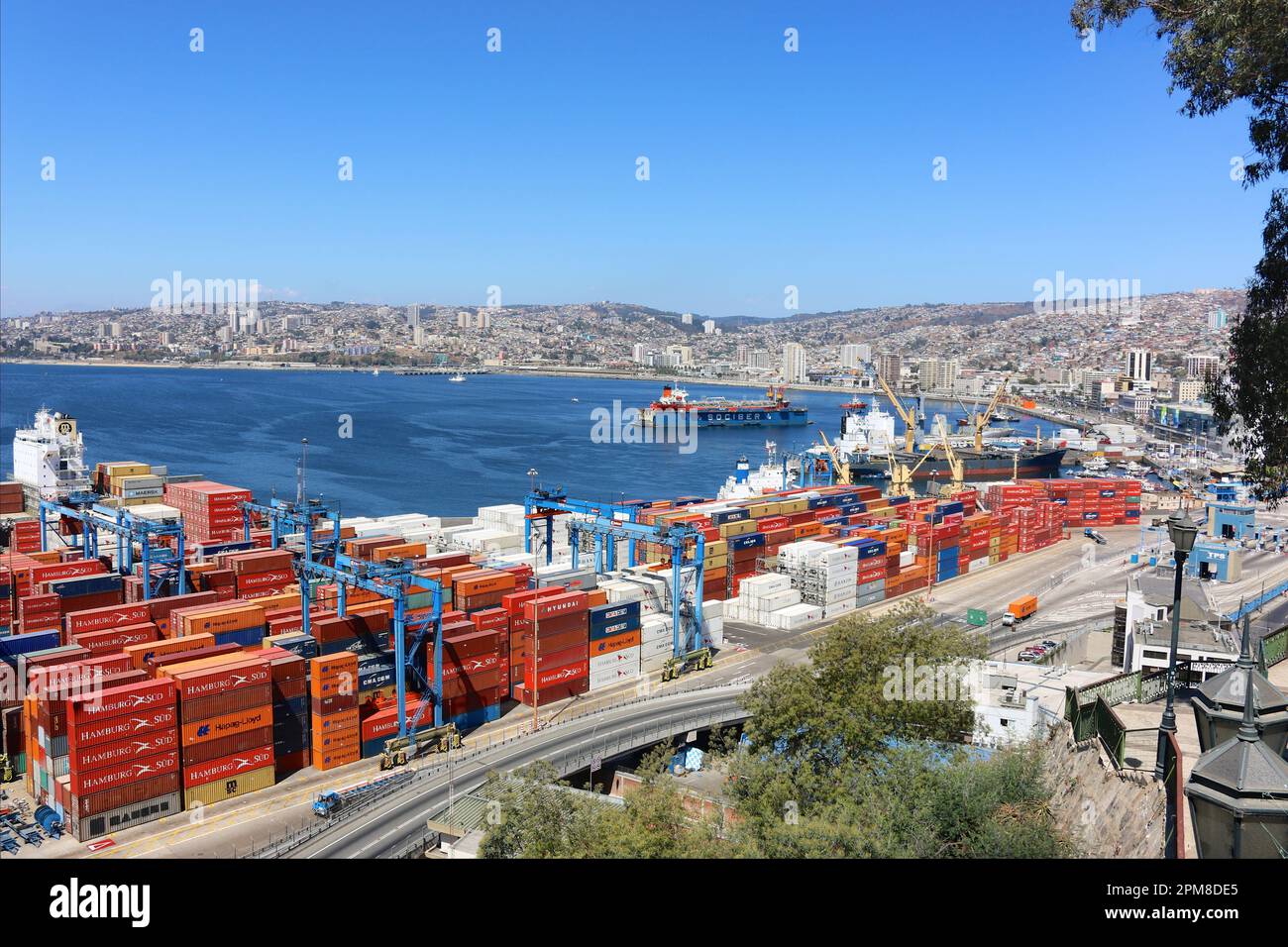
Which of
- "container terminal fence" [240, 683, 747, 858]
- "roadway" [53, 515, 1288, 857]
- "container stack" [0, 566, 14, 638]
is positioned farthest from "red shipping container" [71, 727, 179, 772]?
"container stack" [0, 566, 14, 638]

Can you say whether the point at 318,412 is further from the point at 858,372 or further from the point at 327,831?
the point at 858,372

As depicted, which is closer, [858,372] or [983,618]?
[983,618]

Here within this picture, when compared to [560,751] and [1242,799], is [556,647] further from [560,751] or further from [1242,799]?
[1242,799]

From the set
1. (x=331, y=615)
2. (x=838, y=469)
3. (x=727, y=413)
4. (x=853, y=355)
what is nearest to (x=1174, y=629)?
(x=331, y=615)

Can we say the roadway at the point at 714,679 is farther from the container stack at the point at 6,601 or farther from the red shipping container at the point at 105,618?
the container stack at the point at 6,601

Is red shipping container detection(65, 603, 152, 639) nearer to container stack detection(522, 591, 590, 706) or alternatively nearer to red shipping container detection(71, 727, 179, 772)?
red shipping container detection(71, 727, 179, 772)
